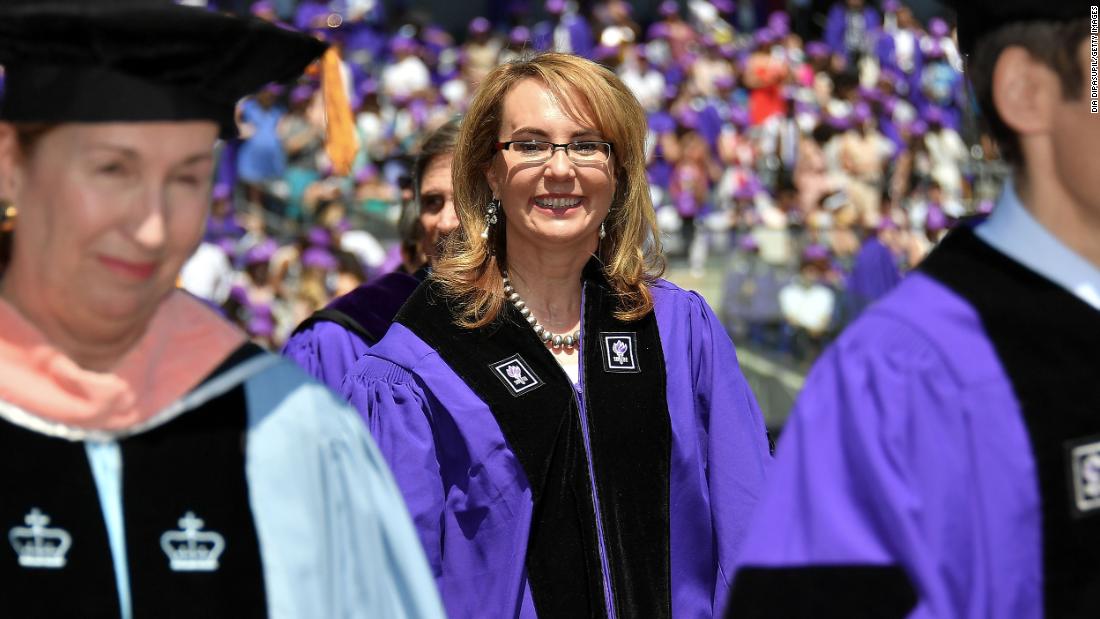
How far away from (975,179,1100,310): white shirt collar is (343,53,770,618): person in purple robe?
1677 mm

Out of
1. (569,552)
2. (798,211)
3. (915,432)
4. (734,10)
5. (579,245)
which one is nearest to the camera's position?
(915,432)

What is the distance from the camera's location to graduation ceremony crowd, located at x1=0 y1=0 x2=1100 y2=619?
2541mm

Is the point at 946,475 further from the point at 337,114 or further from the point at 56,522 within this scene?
the point at 337,114

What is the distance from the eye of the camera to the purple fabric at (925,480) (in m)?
2.50

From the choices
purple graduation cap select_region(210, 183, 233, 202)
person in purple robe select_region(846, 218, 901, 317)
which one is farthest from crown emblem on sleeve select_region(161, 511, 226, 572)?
purple graduation cap select_region(210, 183, 233, 202)

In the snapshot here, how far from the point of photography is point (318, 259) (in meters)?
12.0

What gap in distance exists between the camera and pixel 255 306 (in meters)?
12.4

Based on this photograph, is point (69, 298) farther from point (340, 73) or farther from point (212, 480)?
point (340, 73)

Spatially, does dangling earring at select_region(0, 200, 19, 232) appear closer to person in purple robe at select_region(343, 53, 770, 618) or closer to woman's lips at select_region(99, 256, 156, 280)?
woman's lips at select_region(99, 256, 156, 280)

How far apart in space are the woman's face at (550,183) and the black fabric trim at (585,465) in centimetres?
31

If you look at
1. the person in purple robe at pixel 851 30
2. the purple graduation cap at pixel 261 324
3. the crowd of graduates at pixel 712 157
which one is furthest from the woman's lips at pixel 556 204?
the person in purple robe at pixel 851 30

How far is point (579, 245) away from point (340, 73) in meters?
1.32

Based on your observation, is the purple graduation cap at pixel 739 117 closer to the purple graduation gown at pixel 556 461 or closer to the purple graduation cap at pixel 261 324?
the purple graduation cap at pixel 261 324

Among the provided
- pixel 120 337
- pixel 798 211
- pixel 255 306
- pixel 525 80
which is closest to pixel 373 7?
pixel 798 211
